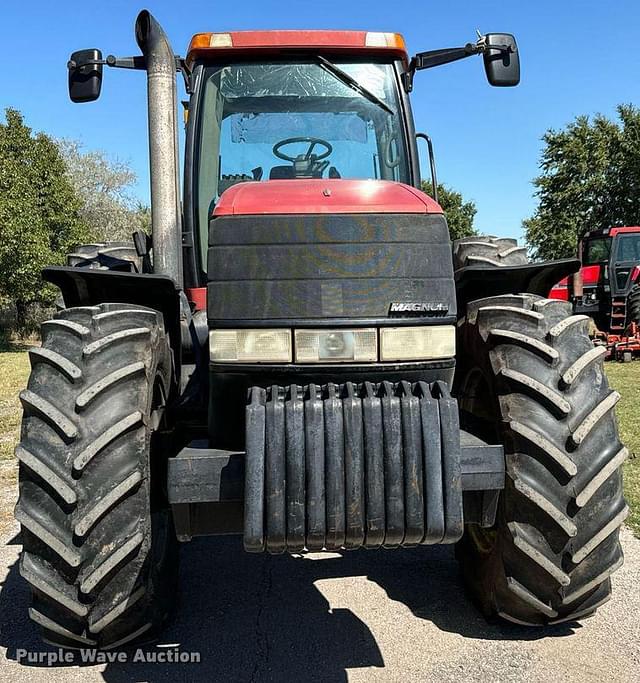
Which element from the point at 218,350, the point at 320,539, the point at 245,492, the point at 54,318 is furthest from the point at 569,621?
the point at 54,318

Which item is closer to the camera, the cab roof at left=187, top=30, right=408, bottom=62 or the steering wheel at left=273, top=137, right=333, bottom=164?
the cab roof at left=187, top=30, right=408, bottom=62

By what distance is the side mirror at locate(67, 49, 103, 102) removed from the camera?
3.62 m

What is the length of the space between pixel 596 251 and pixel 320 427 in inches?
638

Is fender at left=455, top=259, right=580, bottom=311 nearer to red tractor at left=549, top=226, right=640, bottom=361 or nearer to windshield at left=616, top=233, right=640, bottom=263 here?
red tractor at left=549, top=226, right=640, bottom=361

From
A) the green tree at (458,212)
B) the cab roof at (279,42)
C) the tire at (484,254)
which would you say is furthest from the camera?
the green tree at (458,212)

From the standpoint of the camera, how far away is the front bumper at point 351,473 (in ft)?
7.47

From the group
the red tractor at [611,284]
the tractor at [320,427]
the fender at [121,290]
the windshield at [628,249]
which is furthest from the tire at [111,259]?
the windshield at [628,249]

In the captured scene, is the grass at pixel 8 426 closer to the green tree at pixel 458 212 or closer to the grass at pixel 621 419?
the grass at pixel 621 419

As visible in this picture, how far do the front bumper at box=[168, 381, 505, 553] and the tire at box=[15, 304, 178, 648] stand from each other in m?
0.53

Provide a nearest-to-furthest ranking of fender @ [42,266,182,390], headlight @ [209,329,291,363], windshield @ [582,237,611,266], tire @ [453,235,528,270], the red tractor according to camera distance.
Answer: headlight @ [209,329,291,363] → fender @ [42,266,182,390] → tire @ [453,235,528,270] → the red tractor → windshield @ [582,237,611,266]

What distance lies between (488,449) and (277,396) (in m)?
0.77

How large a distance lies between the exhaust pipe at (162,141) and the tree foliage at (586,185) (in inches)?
1180

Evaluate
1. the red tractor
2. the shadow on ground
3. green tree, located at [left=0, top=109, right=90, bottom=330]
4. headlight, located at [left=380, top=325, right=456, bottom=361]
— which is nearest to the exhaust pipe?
headlight, located at [left=380, top=325, right=456, bottom=361]

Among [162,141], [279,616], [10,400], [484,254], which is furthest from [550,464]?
[10,400]
